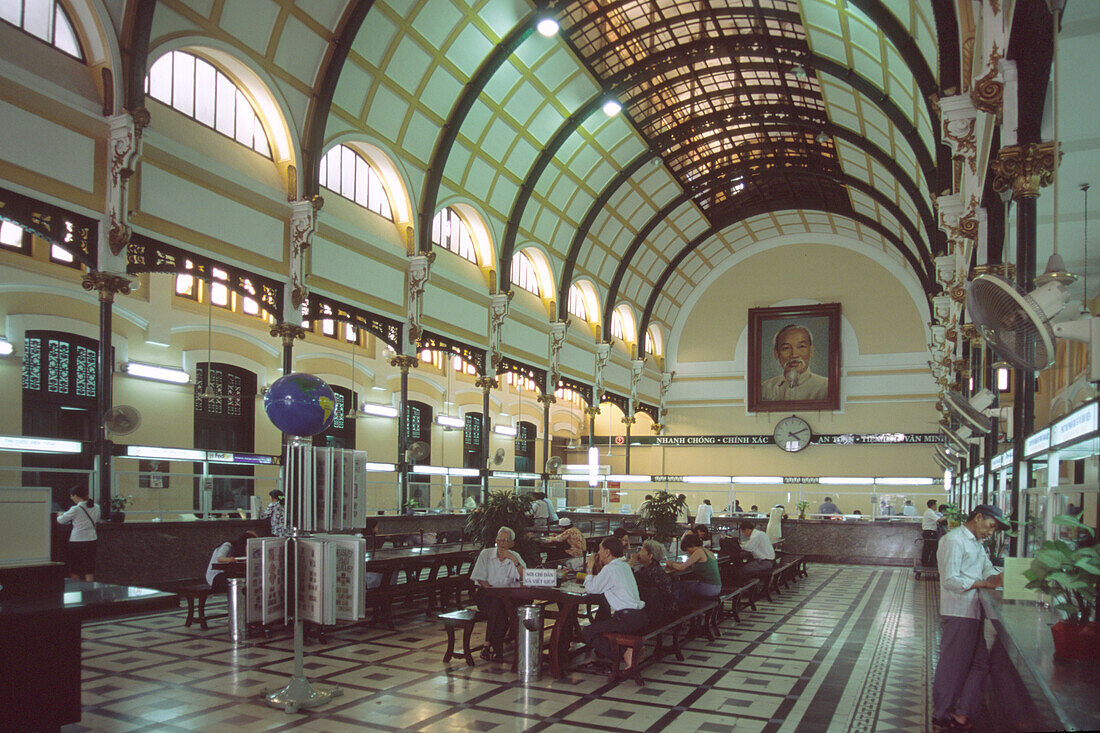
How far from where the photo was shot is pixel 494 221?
71.2 feet

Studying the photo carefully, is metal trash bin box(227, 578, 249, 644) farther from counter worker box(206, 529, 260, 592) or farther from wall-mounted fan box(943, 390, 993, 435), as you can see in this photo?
wall-mounted fan box(943, 390, 993, 435)

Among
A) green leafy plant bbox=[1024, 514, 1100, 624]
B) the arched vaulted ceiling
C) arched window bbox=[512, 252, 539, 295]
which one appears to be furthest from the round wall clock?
green leafy plant bbox=[1024, 514, 1100, 624]

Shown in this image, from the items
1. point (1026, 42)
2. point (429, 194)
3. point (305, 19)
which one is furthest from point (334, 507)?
point (429, 194)

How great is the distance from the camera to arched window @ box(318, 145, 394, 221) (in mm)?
16812

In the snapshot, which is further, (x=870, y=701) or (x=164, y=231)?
(x=164, y=231)

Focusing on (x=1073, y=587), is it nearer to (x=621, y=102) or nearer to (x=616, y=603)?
(x=616, y=603)

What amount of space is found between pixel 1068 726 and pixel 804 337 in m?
32.4

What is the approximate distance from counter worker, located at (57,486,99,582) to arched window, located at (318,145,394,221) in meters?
8.08

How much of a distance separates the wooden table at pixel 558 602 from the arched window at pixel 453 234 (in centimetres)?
1322

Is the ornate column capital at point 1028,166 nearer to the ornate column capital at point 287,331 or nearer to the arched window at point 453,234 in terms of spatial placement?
the ornate column capital at point 287,331

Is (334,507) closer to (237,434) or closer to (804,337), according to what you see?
(237,434)

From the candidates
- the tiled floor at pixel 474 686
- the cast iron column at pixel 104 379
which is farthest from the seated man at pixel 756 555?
the cast iron column at pixel 104 379

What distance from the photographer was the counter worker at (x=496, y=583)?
822cm

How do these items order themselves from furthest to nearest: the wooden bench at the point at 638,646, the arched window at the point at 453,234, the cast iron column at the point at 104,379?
the arched window at the point at 453,234 < the cast iron column at the point at 104,379 < the wooden bench at the point at 638,646
